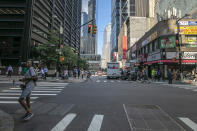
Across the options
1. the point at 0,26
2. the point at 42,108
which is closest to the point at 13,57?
the point at 0,26

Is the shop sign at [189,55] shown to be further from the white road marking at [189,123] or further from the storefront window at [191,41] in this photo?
the white road marking at [189,123]

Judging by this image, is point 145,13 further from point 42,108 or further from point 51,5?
point 42,108

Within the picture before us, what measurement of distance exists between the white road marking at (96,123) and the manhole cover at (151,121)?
3.01 ft

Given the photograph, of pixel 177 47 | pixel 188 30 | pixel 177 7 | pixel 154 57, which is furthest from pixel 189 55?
pixel 177 7

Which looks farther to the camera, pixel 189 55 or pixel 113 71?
pixel 113 71

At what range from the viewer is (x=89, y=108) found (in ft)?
21.8

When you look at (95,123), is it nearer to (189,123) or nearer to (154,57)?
(189,123)

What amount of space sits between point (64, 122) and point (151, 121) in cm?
274

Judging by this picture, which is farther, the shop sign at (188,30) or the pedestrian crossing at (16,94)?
the shop sign at (188,30)

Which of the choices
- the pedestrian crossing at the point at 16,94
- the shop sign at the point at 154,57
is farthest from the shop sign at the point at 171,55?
the pedestrian crossing at the point at 16,94

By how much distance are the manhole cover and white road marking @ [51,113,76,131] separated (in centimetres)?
188

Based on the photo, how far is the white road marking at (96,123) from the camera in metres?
4.39

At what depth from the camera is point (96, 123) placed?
189 inches

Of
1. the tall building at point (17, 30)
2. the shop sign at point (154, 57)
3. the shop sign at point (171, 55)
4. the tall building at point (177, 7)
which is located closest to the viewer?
the shop sign at point (171, 55)
